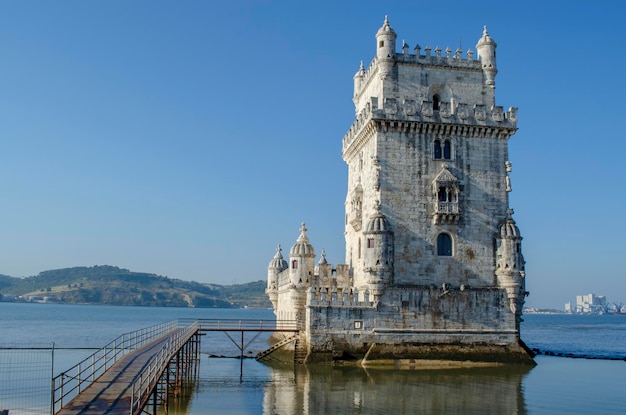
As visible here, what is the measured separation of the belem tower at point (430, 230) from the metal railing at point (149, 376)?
9.54 m

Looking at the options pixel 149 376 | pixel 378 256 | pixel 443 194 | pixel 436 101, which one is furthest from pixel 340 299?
pixel 149 376

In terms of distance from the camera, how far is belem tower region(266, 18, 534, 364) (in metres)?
38.7

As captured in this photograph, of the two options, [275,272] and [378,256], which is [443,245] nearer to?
[378,256]

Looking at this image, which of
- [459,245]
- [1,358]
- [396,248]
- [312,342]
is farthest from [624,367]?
[1,358]

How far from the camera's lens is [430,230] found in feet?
132

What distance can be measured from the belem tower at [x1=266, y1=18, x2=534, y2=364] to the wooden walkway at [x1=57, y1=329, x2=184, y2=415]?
13.1 metres

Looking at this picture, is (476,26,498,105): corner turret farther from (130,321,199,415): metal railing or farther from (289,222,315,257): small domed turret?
(130,321,199,415): metal railing

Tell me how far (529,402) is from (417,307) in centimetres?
985

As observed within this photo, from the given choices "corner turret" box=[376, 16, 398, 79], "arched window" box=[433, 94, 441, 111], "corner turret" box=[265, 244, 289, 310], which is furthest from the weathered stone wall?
"corner turret" box=[265, 244, 289, 310]

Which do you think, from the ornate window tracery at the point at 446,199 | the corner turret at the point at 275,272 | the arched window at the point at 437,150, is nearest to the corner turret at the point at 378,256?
the ornate window tracery at the point at 446,199

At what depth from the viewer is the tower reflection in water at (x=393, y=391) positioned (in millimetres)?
28609

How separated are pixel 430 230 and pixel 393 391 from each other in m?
11.2

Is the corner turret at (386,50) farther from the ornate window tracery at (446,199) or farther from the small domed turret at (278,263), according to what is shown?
the small domed turret at (278,263)

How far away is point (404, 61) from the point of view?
137 ft
